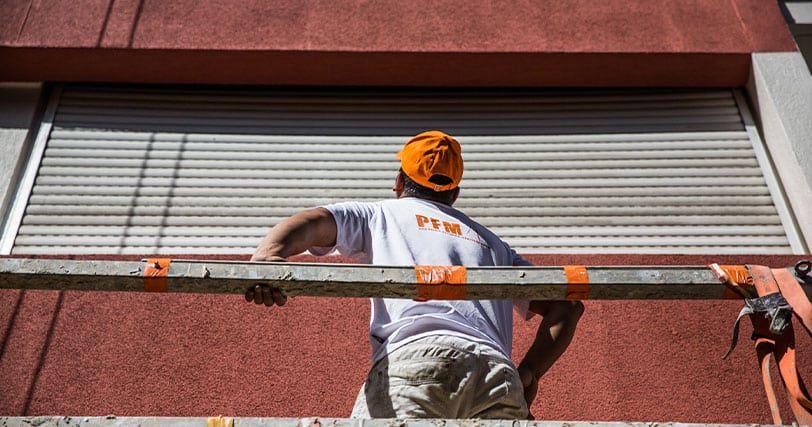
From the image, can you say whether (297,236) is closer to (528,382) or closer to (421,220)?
(421,220)

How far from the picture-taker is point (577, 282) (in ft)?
9.02

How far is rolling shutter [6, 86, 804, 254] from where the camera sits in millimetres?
5641

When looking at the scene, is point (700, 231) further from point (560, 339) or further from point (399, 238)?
point (399, 238)

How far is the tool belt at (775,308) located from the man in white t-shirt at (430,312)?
0.77 metres

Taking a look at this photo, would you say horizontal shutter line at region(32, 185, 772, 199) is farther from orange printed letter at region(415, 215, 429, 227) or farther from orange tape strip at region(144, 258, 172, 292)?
orange tape strip at region(144, 258, 172, 292)

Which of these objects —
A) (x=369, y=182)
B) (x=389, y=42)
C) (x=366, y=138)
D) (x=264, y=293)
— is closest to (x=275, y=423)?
(x=264, y=293)

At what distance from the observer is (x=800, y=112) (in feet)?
19.5

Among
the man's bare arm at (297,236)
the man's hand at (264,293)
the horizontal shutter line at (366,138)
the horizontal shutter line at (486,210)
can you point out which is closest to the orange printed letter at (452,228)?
the man's bare arm at (297,236)

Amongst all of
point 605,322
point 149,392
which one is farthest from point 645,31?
point 149,392

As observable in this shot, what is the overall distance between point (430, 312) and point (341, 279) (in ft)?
1.73

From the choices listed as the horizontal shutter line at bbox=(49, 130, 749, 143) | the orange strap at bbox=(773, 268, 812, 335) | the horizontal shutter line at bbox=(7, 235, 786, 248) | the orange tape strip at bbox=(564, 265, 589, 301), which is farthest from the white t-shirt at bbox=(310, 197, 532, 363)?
the horizontal shutter line at bbox=(49, 130, 749, 143)

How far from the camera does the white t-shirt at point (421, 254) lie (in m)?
3.11

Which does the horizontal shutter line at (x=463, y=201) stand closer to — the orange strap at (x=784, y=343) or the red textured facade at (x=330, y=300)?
the red textured facade at (x=330, y=300)

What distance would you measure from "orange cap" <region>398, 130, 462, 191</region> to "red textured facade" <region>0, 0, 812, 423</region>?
4.63ft
